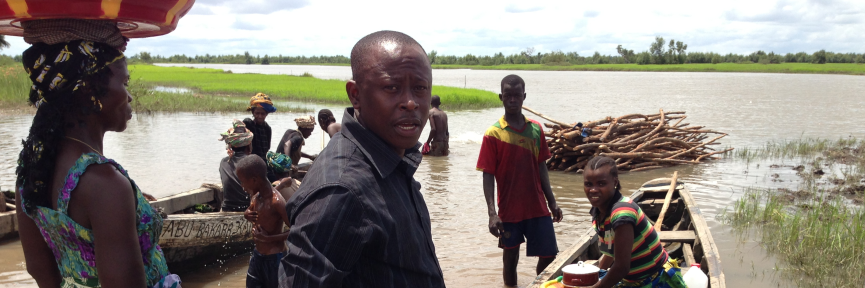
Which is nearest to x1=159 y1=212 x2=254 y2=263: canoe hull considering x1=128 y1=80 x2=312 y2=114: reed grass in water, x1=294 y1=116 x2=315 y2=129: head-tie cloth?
x1=294 y1=116 x2=315 y2=129: head-tie cloth

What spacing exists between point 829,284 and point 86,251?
5.64m

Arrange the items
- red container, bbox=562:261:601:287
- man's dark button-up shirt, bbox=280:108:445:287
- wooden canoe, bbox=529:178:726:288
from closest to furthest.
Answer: man's dark button-up shirt, bbox=280:108:445:287 < red container, bbox=562:261:601:287 < wooden canoe, bbox=529:178:726:288

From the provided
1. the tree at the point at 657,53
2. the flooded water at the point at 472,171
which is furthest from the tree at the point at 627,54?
the flooded water at the point at 472,171

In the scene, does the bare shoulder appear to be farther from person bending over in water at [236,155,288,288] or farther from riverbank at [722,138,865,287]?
riverbank at [722,138,865,287]

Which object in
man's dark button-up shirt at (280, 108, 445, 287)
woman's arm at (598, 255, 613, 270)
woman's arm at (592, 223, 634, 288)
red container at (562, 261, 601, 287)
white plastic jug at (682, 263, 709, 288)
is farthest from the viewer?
white plastic jug at (682, 263, 709, 288)

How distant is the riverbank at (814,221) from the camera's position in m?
5.62

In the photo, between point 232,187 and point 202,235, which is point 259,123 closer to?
point 232,187

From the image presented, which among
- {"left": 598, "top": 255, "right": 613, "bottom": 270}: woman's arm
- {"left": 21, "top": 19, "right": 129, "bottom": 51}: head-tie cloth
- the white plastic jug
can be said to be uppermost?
{"left": 21, "top": 19, "right": 129, "bottom": 51}: head-tie cloth

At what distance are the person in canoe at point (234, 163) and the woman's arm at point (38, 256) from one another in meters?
3.45

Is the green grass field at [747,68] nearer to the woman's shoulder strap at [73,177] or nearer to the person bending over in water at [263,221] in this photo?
the person bending over in water at [263,221]

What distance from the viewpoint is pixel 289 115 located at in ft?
71.4

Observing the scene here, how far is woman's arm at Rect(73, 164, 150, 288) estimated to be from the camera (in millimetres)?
1565

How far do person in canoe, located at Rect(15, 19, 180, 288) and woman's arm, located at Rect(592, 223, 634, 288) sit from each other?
6.93 ft

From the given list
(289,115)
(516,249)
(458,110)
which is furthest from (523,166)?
(458,110)
